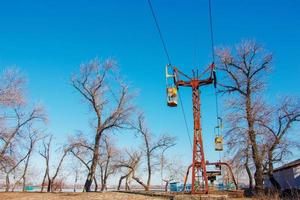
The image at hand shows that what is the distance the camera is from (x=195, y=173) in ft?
64.6

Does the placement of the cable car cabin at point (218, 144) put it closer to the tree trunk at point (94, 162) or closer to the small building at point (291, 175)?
the tree trunk at point (94, 162)

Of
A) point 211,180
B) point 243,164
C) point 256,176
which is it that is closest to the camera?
point 211,180

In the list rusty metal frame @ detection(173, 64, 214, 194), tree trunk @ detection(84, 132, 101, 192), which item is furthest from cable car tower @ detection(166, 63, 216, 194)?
tree trunk @ detection(84, 132, 101, 192)

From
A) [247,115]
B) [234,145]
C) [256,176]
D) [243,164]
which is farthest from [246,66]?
[243,164]

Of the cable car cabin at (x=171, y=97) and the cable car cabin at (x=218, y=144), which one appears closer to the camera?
the cable car cabin at (x=171, y=97)

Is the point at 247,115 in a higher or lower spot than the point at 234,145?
higher

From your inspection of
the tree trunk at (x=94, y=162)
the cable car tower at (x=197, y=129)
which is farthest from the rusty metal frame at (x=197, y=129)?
the tree trunk at (x=94, y=162)

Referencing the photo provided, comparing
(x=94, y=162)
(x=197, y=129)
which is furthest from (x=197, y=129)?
(x=94, y=162)

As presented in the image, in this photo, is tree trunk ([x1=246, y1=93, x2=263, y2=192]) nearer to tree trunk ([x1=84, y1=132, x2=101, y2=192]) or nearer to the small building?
the small building

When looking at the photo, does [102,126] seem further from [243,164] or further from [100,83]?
[243,164]

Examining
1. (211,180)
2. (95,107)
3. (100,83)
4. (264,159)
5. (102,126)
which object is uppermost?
(100,83)

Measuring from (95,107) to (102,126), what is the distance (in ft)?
7.17

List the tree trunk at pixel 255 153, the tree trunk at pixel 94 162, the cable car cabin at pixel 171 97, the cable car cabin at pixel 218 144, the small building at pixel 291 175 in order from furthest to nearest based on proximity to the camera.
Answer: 1. the small building at pixel 291 175
2. the tree trunk at pixel 94 162
3. the tree trunk at pixel 255 153
4. the cable car cabin at pixel 218 144
5. the cable car cabin at pixel 171 97

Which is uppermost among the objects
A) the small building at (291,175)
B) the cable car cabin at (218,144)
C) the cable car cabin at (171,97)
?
the cable car cabin at (171,97)
